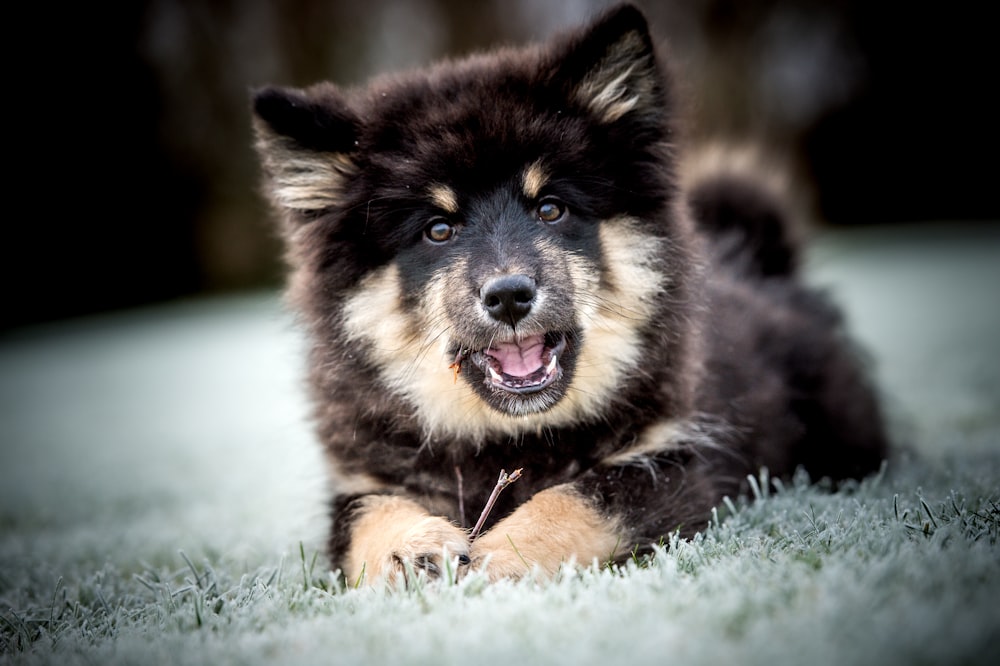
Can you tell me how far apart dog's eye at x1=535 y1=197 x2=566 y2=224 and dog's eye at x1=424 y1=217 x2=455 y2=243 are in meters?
0.30

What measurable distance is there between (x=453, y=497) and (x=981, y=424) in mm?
3070

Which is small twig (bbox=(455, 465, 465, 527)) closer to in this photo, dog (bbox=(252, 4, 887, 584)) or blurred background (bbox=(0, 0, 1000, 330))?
dog (bbox=(252, 4, 887, 584))

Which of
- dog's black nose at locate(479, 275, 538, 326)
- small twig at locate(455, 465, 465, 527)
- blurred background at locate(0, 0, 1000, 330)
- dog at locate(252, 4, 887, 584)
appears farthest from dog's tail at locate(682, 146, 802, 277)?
blurred background at locate(0, 0, 1000, 330)

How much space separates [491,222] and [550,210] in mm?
215

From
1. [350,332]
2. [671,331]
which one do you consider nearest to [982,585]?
[671,331]

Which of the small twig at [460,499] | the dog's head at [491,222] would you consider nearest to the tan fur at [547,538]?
the small twig at [460,499]

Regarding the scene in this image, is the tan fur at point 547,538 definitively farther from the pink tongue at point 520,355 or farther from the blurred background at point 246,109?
the blurred background at point 246,109

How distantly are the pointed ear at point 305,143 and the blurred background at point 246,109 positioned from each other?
16.7m

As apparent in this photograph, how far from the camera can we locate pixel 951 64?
1877cm

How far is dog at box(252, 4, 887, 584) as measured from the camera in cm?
262

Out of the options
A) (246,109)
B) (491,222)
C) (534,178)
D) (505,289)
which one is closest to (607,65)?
(534,178)

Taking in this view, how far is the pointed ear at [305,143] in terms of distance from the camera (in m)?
2.81

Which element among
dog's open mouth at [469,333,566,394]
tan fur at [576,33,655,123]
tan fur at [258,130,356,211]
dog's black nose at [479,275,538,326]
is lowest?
dog's open mouth at [469,333,566,394]

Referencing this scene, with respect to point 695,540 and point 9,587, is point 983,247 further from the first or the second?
point 9,587
